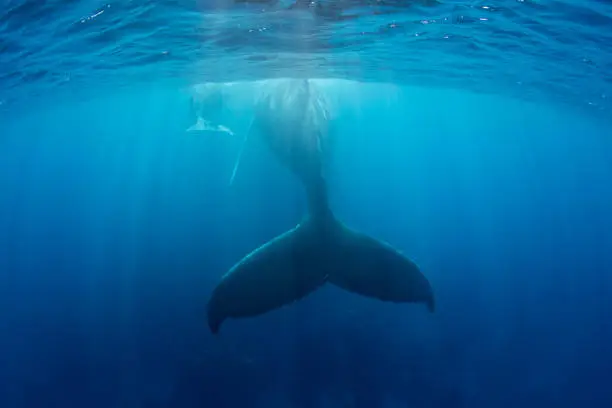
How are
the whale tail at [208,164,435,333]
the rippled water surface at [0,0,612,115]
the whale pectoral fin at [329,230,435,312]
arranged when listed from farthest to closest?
1. the rippled water surface at [0,0,612,115]
2. the whale pectoral fin at [329,230,435,312]
3. the whale tail at [208,164,435,333]

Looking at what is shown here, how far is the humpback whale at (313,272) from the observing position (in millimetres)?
Result: 7695

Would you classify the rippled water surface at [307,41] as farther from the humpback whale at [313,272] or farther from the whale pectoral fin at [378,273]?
the whale pectoral fin at [378,273]

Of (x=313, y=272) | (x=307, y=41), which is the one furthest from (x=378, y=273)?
(x=307, y=41)

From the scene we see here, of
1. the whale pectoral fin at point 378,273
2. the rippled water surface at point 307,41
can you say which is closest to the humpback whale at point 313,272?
the whale pectoral fin at point 378,273

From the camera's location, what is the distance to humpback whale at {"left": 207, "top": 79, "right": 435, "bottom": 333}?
770 cm

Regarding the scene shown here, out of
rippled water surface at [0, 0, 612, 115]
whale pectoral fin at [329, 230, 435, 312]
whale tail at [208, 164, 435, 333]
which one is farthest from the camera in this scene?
rippled water surface at [0, 0, 612, 115]

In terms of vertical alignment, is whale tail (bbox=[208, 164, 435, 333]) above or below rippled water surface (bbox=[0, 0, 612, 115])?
below

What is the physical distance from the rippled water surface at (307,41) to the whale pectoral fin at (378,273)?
6.15 metres

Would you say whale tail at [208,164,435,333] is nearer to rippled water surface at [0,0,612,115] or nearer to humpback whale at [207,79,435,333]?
humpback whale at [207,79,435,333]

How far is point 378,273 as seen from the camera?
26.8 feet

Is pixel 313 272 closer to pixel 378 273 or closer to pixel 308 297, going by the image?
pixel 378 273

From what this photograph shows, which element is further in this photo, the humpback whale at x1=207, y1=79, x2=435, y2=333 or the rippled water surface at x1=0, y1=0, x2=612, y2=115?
the rippled water surface at x1=0, y1=0, x2=612, y2=115

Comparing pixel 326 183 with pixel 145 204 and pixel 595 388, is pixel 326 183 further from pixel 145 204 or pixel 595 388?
pixel 145 204

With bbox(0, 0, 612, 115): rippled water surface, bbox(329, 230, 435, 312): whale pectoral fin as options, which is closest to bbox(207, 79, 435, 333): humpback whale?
bbox(329, 230, 435, 312): whale pectoral fin
